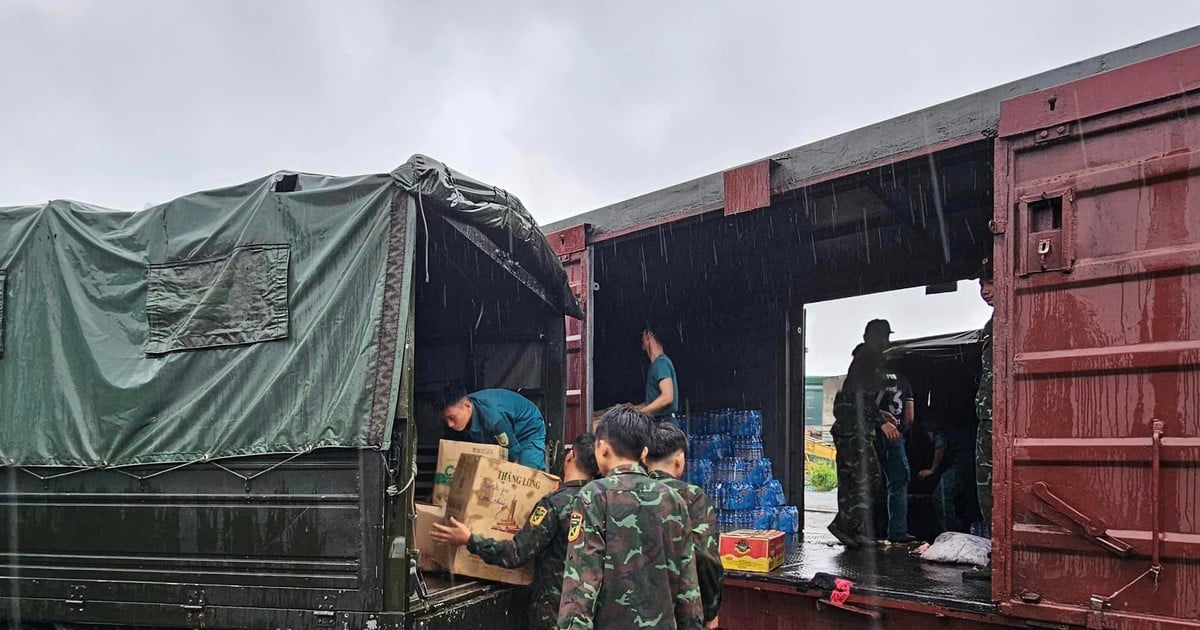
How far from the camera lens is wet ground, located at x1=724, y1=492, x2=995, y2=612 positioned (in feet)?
13.2

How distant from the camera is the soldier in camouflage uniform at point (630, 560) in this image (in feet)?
10.0

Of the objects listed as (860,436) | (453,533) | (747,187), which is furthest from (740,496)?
(453,533)

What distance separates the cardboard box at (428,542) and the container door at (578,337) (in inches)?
78.6

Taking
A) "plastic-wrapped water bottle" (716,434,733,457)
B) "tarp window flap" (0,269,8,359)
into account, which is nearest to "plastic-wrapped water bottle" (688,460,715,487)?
"plastic-wrapped water bottle" (716,434,733,457)

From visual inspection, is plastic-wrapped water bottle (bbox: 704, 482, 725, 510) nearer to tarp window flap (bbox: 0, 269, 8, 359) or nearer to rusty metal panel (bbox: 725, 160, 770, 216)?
rusty metal panel (bbox: 725, 160, 770, 216)

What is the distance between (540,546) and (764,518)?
11.7 ft

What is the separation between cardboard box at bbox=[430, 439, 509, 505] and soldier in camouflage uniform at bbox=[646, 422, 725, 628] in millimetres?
1240

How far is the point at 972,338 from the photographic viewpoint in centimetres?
948

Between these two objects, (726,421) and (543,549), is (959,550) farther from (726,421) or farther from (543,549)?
(543,549)

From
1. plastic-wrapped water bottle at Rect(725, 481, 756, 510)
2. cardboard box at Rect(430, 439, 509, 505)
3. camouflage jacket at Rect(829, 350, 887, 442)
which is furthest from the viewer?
plastic-wrapped water bottle at Rect(725, 481, 756, 510)

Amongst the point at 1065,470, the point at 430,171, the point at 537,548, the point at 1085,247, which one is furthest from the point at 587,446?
the point at 1085,247

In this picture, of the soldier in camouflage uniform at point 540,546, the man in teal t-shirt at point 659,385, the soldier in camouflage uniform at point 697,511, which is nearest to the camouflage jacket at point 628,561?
the soldier in camouflage uniform at point 697,511

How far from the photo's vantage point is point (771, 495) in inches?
283

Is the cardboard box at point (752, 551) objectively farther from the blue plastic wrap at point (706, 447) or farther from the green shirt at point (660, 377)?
the blue plastic wrap at point (706, 447)
